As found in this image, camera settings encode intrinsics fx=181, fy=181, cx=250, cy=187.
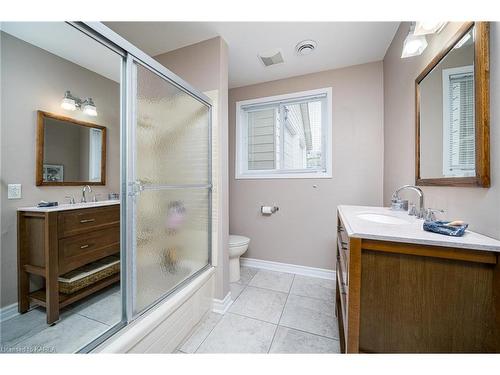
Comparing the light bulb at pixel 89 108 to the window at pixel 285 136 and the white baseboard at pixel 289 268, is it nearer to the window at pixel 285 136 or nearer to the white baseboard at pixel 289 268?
the window at pixel 285 136

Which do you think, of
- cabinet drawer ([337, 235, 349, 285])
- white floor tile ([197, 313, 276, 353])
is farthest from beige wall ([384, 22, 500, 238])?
white floor tile ([197, 313, 276, 353])

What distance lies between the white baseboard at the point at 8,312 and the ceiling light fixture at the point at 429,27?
3248 mm

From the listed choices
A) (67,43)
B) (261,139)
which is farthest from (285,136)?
(67,43)

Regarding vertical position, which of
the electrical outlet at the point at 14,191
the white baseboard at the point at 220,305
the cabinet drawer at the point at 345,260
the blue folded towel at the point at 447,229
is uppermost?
the electrical outlet at the point at 14,191

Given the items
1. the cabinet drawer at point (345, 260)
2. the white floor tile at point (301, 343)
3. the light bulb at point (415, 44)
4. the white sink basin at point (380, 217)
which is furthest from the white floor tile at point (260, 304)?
the light bulb at point (415, 44)

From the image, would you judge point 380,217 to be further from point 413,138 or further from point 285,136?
point 285,136

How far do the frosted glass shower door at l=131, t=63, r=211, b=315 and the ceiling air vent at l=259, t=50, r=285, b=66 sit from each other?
86cm

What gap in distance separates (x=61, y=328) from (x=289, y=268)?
6.71 ft

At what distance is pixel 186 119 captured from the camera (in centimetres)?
138

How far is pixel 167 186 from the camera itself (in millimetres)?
1207

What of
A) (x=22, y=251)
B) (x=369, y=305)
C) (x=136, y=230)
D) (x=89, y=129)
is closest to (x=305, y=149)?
(x=369, y=305)

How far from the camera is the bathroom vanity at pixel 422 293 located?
611mm

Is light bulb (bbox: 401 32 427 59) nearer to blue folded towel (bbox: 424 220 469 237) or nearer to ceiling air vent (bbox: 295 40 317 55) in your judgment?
ceiling air vent (bbox: 295 40 317 55)

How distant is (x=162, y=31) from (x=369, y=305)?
7.55ft
